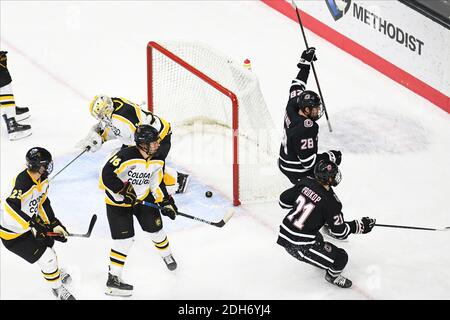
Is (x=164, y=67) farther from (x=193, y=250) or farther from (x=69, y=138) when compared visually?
(x=193, y=250)

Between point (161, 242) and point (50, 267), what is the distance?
0.70 m

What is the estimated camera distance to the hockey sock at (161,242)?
19.0 ft

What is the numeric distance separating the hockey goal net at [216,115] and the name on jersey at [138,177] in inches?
40.7

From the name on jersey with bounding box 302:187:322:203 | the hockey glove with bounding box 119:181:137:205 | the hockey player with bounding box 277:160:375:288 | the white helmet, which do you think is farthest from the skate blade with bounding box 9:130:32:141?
the name on jersey with bounding box 302:187:322:203

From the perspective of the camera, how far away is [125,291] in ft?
18.6

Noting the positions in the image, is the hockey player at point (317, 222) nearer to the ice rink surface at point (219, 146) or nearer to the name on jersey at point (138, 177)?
the ice rink surface at point (219, 146)

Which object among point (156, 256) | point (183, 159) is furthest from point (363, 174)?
point (156, 256)

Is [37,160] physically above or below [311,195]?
above

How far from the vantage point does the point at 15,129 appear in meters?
7.41

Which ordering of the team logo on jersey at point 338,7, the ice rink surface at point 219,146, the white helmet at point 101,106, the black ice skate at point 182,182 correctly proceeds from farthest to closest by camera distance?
1. the team logo on jersey at point 338,7
2. the black ice skate at point 182,182
3. the white helmet at point 101,106
4. the ice rink surface at point 219,146

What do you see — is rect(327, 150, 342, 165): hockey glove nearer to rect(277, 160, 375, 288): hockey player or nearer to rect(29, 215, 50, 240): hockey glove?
rect(277, 160, 375, 288): hockey player

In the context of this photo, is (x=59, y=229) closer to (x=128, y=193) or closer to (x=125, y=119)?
(x=128, y=193)

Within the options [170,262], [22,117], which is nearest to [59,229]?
[170,262]

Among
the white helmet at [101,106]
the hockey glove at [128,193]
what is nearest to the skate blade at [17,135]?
the white helmet at [101,106]
